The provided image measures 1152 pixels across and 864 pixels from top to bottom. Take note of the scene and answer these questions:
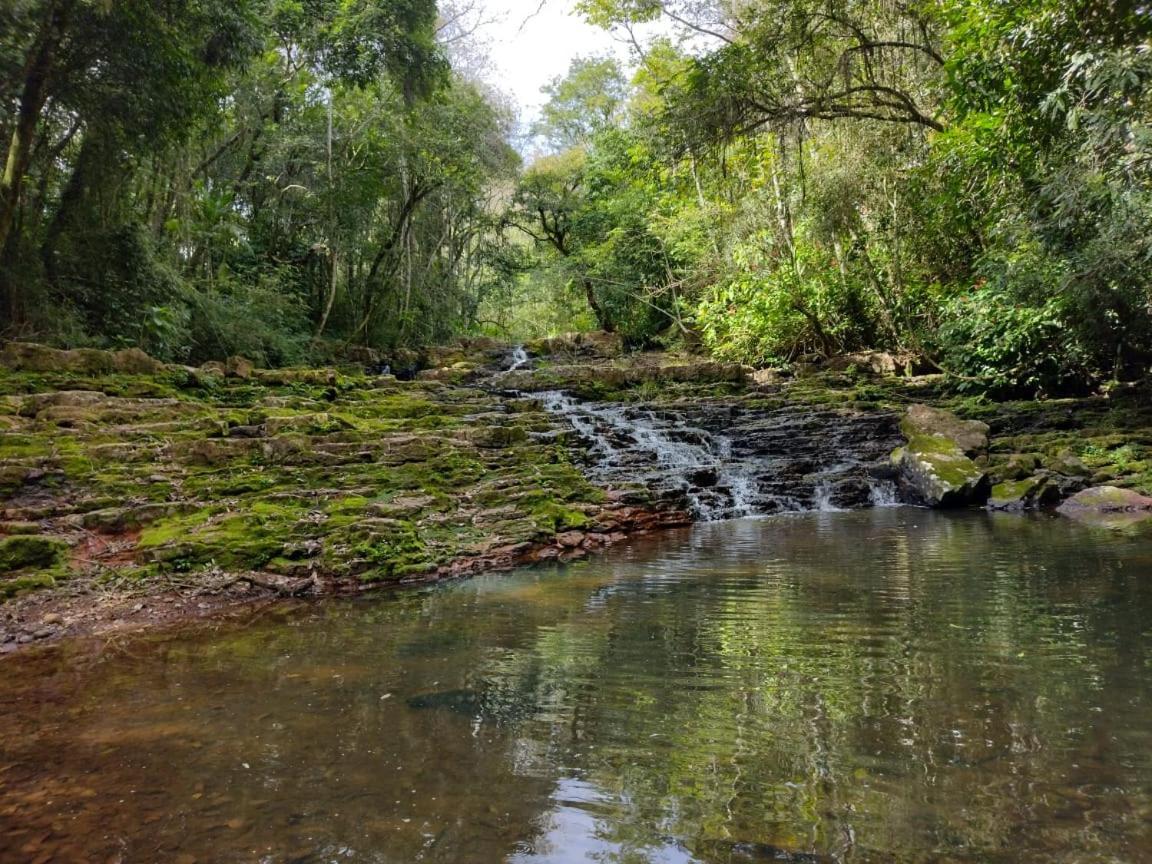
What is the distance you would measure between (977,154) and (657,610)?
8.94 meters

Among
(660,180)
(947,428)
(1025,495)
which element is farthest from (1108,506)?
(660,180)

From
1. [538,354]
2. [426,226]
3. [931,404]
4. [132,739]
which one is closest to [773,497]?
[931,404]

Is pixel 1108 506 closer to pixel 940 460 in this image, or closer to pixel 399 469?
pixel 940 460

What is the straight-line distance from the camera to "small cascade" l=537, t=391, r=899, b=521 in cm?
1042

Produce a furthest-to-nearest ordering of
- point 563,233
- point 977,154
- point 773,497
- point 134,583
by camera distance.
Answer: point 563,233
point 773,497
point 977,154
point 134,583

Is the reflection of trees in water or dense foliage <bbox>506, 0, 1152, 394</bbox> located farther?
dense foliage <bbox>506, 0, 1152, 394</bbox>

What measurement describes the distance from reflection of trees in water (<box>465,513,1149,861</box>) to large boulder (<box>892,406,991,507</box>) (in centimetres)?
419

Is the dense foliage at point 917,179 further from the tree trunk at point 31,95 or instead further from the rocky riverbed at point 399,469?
the tree trunk at point 31,95

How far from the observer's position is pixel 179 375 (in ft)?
39.0

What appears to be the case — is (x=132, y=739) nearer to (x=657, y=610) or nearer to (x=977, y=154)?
(x=657, y=610)

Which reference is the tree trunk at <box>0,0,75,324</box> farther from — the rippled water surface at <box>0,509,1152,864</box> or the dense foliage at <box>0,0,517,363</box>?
the rippled water surface at <box>0,509,1152,864</box>

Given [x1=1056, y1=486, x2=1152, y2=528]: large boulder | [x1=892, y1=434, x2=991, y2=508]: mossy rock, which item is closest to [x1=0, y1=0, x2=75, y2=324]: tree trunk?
[x1=892, y1=434, x2=991, y2=508]: mossy rock

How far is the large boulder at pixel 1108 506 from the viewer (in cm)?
764

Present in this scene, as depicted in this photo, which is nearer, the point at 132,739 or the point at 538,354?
the point at 132,739
